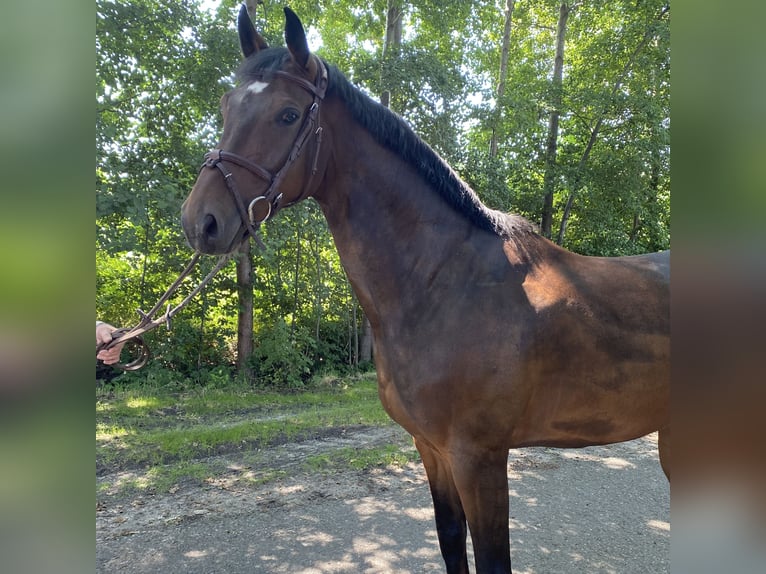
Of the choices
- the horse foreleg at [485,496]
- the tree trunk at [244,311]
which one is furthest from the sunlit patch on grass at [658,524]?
the tree trunk at [244,311]

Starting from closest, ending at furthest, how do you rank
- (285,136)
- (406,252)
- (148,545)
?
(285,136) < (406,252) < (148,545)

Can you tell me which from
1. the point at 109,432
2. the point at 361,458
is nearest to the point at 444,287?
the point at 361,458

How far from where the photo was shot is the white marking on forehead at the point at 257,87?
1.73 meters

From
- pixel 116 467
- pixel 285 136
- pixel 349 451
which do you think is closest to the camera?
pixel 285 136

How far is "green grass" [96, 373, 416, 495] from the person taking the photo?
4047mm

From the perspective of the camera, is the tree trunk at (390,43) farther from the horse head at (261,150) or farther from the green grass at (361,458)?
the horse head at (261,150)

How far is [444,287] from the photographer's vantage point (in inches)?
73.4

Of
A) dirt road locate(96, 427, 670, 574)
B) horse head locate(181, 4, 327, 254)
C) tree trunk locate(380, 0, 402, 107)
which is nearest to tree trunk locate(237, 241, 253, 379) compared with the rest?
tree trunk locate(380, 0, 402, 107)

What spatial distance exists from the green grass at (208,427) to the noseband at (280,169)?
2.93 meters

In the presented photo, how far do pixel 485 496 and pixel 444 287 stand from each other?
0.81 meters

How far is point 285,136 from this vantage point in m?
1.75
